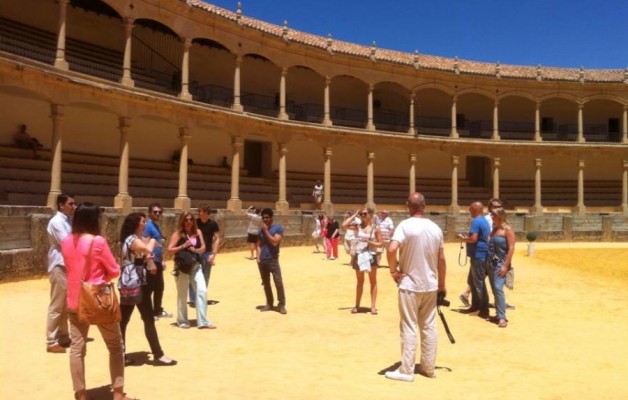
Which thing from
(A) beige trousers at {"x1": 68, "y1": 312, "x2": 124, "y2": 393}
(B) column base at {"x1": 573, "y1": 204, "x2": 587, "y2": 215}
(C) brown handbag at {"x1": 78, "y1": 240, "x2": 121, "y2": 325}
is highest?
(B) column base at {"x1": 573, "y1": 204, "x2": 587, "y2": 215}

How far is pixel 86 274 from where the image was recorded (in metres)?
4.29

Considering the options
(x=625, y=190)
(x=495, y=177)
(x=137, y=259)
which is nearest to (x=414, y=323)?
(x=137, y=259)

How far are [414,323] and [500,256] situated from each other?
3.50 metres

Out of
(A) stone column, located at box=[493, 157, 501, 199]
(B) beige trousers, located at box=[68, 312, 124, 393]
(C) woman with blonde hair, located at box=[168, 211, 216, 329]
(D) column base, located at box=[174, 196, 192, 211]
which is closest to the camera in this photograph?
(B) beige trousers, located at box=[68, 312, 124, 393]

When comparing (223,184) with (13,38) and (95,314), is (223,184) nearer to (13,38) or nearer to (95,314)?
(13,38)

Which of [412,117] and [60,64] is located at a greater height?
[412,117]

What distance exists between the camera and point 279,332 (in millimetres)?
7508

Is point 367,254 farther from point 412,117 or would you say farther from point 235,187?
point 412,117

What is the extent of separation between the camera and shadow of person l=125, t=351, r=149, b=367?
5.75 metres

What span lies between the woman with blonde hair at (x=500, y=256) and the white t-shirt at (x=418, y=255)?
126 inches

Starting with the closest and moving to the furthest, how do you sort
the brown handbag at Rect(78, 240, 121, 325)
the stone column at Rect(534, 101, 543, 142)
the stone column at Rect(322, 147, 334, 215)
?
the brown handbag at Rect(78, 240, 121, 325)
the stone column at Rect(322, 147, 334, 215)
the stone column at Rect(534, 101, 543, 142)

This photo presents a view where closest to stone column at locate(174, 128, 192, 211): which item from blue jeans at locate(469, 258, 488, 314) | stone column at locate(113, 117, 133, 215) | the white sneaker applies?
stone column at locate(113, 117, 133, 215)

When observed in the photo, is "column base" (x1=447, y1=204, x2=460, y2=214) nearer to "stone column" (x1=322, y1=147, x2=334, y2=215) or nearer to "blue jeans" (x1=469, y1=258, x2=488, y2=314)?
"stone column" (x1=322, y1=147, x2=334, y2=215)

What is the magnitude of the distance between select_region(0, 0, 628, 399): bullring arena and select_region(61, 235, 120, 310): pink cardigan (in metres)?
1.15
